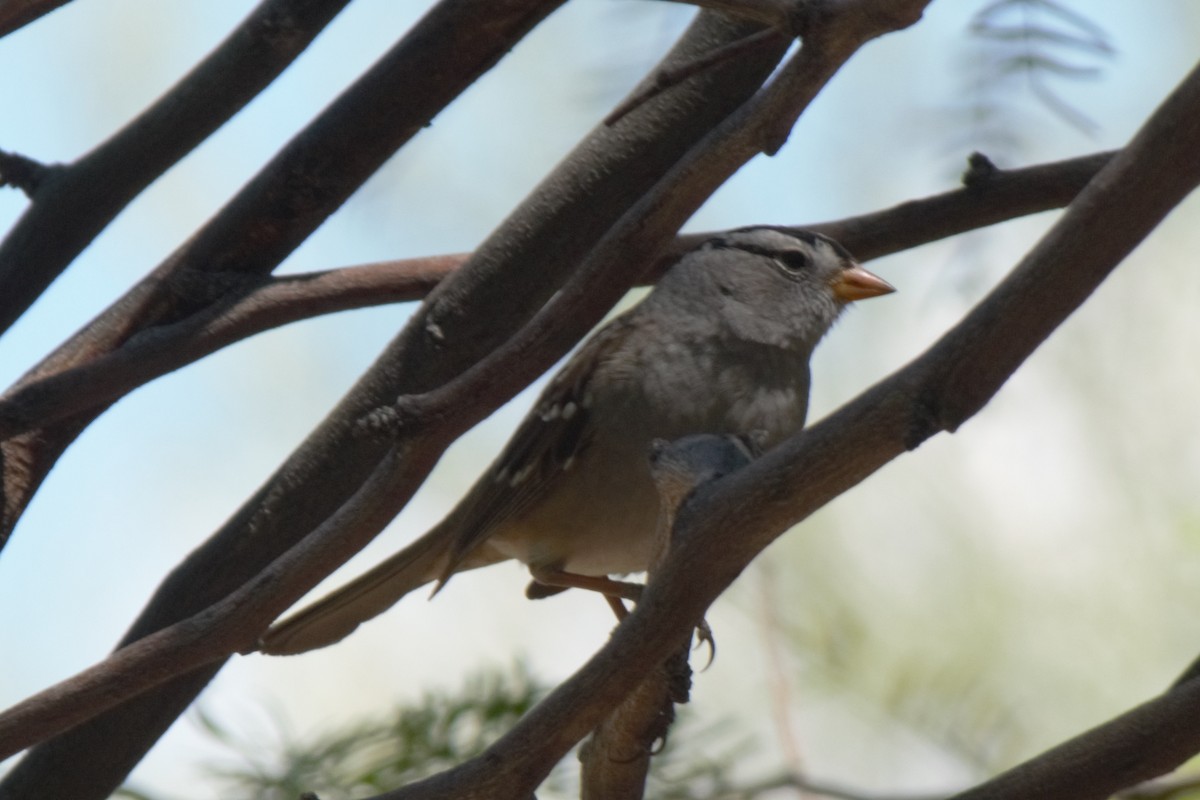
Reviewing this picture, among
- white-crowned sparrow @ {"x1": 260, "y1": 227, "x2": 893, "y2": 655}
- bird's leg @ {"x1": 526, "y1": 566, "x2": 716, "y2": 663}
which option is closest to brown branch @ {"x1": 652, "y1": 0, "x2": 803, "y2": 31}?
white-crowned sparrow @ {"x1": 260, "y1": 227, "x2": 893, "y2": 655}

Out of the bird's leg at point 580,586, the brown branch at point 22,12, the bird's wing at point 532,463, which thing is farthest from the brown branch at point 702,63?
the bird's leg at point 580,586

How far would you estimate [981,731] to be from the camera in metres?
2.51

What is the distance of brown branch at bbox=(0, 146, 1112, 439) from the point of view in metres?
1.81

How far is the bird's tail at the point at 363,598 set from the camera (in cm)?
251

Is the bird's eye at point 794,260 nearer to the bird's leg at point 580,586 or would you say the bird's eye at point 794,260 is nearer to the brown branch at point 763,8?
the bird's leg at point 580,586

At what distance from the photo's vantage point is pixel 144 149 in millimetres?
2088

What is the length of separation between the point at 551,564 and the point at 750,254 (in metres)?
0.73

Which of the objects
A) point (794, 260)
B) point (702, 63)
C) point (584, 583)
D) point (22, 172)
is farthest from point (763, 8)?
point (794, 260)

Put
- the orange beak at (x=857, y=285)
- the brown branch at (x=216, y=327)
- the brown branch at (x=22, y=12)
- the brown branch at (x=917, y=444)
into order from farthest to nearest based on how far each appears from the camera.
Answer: the orange beak at (x=857, y=285), the brown branch at (x=216, y=327), the brown branch at (x=22, y=12), the brown branch at (x=917, y=444)

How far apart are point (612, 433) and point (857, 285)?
2.19 feet

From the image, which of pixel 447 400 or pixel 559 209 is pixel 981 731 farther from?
pixel 447 400

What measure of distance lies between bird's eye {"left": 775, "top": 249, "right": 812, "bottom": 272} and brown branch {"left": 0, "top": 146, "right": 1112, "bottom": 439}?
2.71 feet

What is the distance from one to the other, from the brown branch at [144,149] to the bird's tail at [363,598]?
27.5 inches

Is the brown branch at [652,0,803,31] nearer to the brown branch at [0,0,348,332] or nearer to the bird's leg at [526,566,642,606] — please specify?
the brown branch at [0,0,348,332]
